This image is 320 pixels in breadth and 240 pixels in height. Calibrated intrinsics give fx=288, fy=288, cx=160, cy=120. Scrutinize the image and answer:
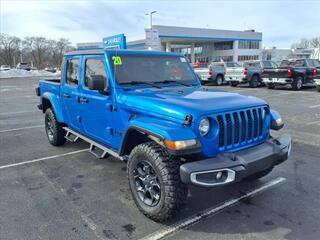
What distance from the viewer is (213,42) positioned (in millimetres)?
58188

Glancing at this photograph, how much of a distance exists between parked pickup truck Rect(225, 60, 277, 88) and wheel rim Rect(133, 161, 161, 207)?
17371 millimetres

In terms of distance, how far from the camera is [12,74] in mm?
47188

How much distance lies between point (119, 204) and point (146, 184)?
0.58m

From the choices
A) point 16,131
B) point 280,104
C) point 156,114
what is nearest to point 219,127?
point 156,114

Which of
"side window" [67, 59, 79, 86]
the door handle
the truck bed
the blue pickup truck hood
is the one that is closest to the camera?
the blue pickup truck hood

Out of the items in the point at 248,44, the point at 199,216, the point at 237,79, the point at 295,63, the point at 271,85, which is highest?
the point at 248,44

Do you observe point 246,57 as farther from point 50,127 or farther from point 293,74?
point 50,127

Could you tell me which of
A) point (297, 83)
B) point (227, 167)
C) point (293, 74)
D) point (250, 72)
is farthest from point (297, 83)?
point (227, 167)

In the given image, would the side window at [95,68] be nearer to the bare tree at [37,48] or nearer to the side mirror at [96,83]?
the side mirror at [96,83]

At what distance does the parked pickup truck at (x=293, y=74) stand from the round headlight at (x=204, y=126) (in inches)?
615

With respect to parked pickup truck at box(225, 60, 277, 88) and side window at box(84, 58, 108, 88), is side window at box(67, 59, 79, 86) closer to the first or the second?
side window at box(84, 58, 108, 88)

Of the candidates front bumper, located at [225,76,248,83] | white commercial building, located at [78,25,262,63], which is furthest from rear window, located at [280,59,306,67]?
white commercial building, located at [78,25,262,63]

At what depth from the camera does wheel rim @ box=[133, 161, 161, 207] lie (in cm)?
328

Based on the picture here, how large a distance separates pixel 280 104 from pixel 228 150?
955 centimetres
